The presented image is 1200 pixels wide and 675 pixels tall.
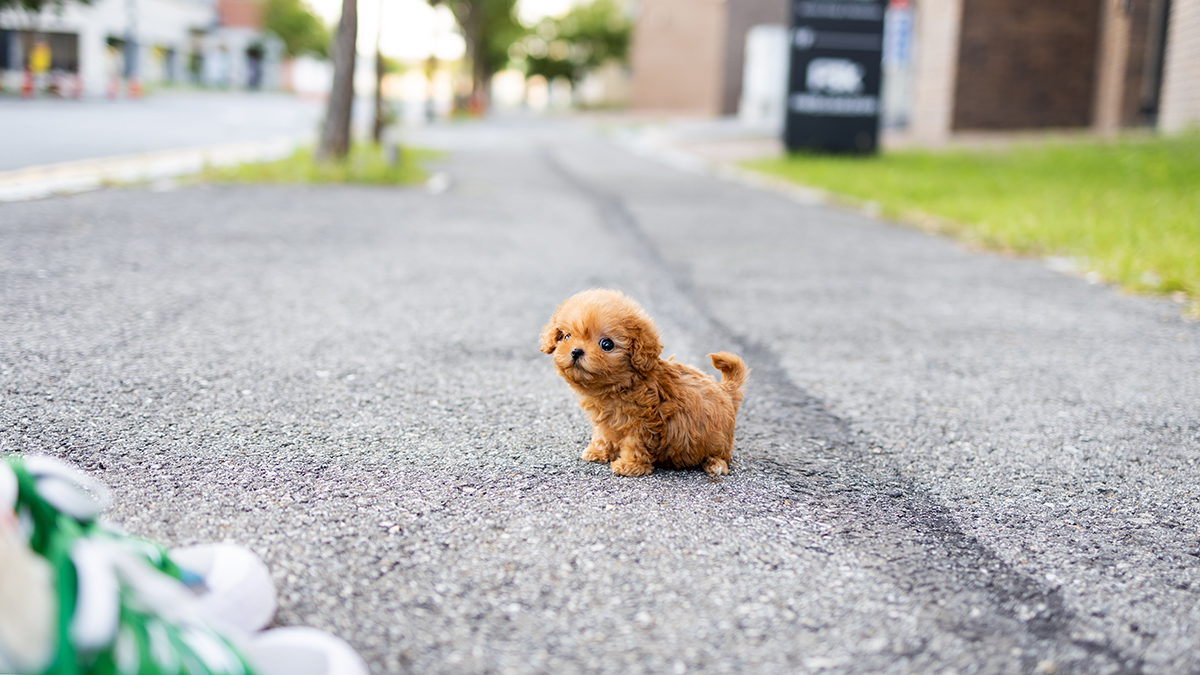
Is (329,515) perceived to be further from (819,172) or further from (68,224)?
(819,172)

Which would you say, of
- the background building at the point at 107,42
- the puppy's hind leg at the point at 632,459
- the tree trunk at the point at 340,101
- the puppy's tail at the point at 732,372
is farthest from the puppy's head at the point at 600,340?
the background building at the point at 107,42

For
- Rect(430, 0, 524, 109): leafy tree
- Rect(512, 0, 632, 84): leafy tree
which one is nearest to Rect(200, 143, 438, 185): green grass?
Rect(430, 0, 524, 109): leafy tree

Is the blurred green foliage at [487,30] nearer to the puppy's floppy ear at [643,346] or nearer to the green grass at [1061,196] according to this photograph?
the green grass at [1061,196]

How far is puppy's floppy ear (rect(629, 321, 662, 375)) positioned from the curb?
6.30 metres

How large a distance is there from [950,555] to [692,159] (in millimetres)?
16645

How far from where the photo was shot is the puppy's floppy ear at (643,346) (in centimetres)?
245

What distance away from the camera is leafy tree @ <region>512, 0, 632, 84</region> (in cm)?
6022

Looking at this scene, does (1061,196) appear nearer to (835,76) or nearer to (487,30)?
(835,76)

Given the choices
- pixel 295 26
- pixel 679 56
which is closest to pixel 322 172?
pixel 679 56

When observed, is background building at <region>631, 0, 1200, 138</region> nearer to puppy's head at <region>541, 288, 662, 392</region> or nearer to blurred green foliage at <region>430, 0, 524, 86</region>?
puppy's head at <region>541, 288, 662, 392</region>

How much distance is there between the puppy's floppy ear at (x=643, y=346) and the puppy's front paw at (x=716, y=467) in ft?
1.13

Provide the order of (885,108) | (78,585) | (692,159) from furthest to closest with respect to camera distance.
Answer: (885,108), (692,159), (78,585)

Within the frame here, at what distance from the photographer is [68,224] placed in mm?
6160

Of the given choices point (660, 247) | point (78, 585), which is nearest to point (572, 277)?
point (660, 247)
